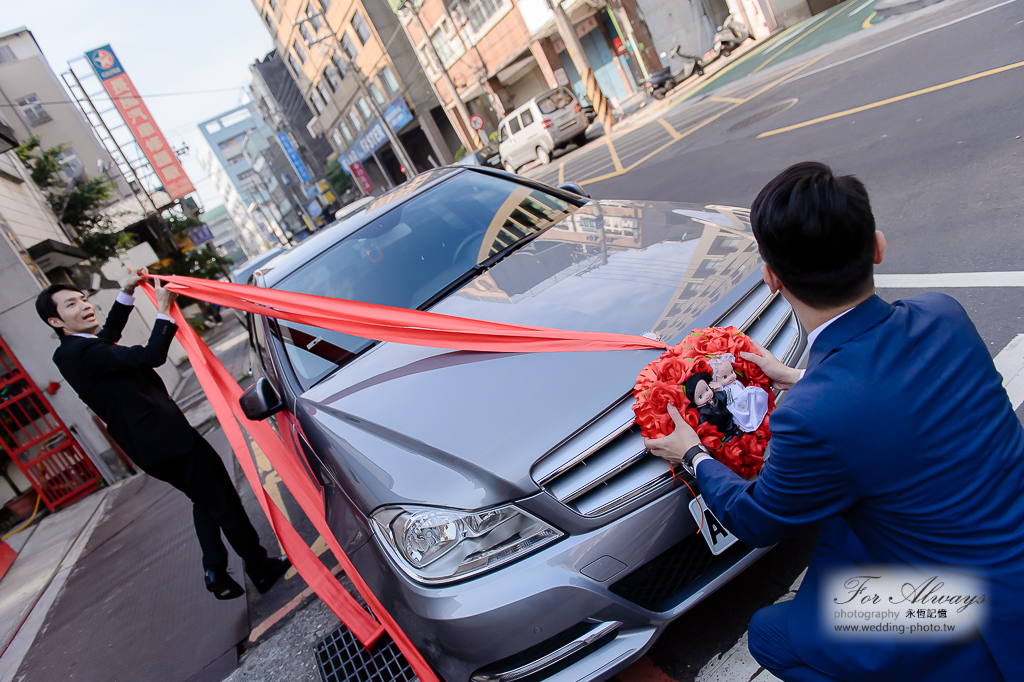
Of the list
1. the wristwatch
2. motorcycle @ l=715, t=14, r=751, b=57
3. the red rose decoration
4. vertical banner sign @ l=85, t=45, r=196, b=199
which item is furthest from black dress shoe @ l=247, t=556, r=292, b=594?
vertical banner sign @ l=85, t=45, r=196, b=199

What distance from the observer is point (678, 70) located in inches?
770

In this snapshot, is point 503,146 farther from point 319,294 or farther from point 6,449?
point 319,294

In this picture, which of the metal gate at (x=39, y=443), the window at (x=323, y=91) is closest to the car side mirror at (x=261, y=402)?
the metal gate at (x=39, y=443)

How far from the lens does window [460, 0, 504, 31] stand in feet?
84.9

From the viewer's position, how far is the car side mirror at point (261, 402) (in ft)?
8.76

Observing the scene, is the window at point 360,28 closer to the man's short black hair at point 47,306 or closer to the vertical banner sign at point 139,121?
the vertical banner sign at point 139,121

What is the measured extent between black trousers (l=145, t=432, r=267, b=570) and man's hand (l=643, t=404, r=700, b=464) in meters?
2.84

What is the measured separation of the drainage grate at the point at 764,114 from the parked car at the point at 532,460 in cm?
724

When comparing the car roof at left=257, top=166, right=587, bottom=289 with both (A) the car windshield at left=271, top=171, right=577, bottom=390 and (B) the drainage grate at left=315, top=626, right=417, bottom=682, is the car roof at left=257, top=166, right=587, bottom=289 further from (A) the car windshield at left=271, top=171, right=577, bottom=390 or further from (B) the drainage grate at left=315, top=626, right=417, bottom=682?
(B) the drainage grate at left=315, top=626, right=417, bottom=682

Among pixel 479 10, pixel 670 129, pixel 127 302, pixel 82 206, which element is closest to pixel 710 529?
pixel 127 302

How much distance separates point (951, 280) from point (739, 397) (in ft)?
8.01

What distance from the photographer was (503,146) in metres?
20.9

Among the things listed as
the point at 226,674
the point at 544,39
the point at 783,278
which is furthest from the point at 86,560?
the point at 544,39

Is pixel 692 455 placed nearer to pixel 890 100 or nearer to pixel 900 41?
pixel 890 100
